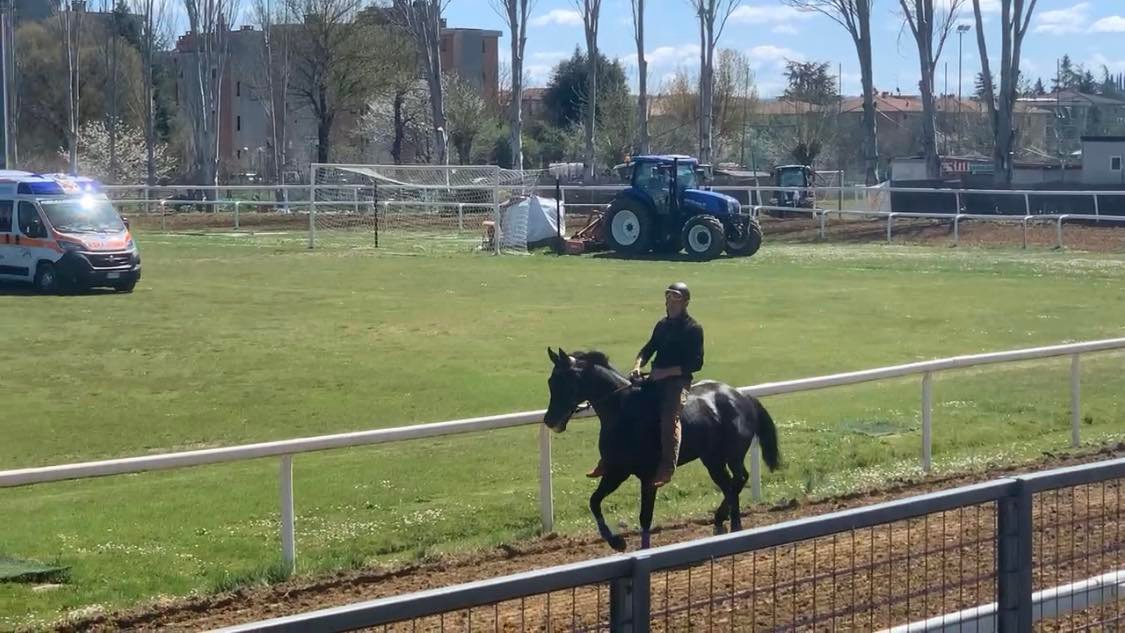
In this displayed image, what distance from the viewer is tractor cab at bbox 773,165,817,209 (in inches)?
1865

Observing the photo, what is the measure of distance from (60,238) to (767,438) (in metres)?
20.8

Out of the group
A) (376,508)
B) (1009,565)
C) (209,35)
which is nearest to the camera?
(1009,565)

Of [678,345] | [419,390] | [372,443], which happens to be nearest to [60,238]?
[419,390]

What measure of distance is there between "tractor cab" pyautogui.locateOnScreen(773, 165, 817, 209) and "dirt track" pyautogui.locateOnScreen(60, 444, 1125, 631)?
37364 millimetres

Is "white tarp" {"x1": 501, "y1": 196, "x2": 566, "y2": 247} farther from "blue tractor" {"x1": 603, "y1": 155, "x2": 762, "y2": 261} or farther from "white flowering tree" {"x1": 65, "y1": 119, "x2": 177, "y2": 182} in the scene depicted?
"white flowering tree" {"x1": 65, "y1": 119, "x2": 177, "y2": 182}

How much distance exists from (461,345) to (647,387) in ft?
34.9

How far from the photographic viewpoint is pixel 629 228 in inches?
1405

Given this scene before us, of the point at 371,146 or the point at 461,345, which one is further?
the point at 371,146

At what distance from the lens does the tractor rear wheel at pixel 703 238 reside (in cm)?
3388

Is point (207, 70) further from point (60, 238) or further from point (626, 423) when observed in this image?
point (626, 423)

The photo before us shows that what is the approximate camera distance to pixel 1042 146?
11356cm

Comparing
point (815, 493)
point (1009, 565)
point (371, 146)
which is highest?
point (371, 146)

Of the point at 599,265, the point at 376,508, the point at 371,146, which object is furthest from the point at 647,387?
the point at 371,146

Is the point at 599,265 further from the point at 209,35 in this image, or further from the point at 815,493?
the point at 209,35
